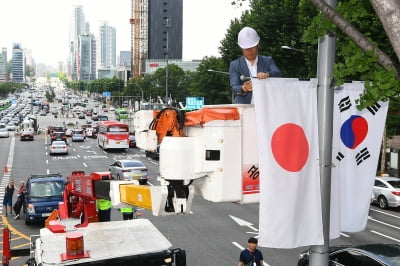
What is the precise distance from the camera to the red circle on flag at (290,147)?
483cm

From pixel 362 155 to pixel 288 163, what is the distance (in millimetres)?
1084

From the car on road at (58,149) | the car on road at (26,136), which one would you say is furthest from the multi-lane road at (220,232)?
the car on road at (26,136)

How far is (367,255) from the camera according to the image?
35.1 feet

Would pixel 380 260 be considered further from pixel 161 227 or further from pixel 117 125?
pixel 117 125

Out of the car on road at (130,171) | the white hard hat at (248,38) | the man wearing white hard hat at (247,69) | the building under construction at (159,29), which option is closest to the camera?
the white hard hat at (248,38)

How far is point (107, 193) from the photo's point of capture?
8.11 meters

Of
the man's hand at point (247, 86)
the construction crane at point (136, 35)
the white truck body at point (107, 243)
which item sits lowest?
the white truck body at point (107, 243)

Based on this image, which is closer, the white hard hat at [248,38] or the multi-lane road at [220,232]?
the white hard hat at [248,38]

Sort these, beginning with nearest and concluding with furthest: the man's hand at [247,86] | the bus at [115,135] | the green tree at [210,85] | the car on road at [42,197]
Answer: the man's hand at [247,86] → the car on road at [42,197] → the bus at [115,135] → the green tree at [210,85]

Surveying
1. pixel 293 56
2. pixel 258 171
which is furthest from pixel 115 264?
pixel 293 56

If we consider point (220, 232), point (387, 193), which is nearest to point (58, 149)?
point (220, 232)

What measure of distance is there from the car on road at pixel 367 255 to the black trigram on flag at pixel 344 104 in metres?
6.32

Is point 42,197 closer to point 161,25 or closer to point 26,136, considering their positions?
point 26,136

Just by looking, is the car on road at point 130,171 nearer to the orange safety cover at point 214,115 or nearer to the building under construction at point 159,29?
the orange safety cover at point 214,115
